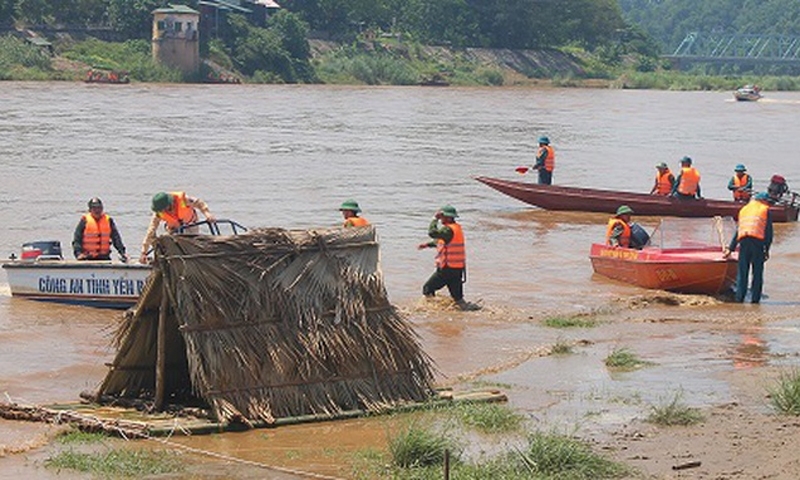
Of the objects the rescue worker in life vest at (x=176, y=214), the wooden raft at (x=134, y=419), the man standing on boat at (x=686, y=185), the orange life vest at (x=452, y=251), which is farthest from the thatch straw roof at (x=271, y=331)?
the man standing on boat at (x=686, y=185)

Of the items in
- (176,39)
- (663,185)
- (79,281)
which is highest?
(176,39)

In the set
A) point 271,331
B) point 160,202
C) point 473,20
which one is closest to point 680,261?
point 160,202

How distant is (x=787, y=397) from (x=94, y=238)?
8832 mm

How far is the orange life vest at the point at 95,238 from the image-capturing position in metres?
17.7

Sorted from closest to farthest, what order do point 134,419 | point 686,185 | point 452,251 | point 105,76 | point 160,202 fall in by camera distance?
1. point 134,419
2. point 160,202
3. point 452,251
4. point 686,185
5. point 105,76

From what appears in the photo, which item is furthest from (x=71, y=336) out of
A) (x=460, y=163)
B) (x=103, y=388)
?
(x=460, y=163)

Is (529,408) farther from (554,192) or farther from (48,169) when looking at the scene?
(48,169)

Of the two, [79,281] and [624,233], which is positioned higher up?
[624,233]

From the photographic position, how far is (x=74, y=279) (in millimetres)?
17500

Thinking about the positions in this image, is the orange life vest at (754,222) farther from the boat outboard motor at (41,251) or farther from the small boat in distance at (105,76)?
the small boat in distance at (105,76)

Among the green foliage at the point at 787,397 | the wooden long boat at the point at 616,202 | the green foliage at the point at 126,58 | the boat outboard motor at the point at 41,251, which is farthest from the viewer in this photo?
the green foliage at the point at 126,58

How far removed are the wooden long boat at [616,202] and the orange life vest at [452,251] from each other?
11445 millimetres

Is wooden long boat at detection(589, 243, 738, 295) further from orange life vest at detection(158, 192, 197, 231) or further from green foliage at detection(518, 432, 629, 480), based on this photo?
green foliage at detection(518, 432, 629, 480)

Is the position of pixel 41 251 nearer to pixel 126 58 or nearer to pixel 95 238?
pixel 95 238
